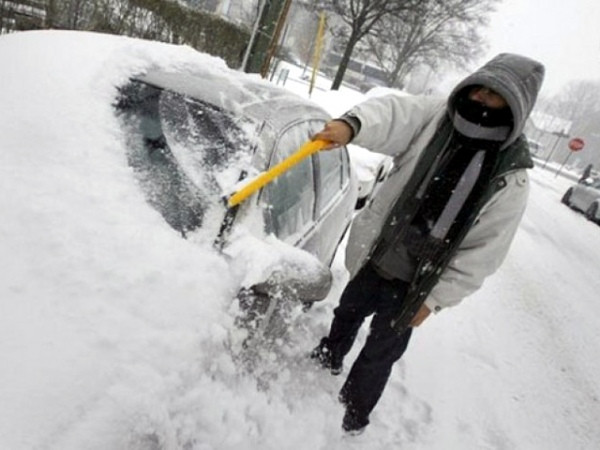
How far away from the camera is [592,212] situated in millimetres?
14672

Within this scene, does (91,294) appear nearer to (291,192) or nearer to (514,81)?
(291,192)

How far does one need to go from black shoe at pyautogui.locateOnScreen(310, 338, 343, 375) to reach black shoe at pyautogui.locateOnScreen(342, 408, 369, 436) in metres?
0.38

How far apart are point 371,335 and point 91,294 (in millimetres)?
1402

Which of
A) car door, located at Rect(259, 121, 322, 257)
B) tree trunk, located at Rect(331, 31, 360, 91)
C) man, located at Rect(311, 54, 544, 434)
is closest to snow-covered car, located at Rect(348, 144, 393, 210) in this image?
car door, located at Rect(259, 121, 322, 257)

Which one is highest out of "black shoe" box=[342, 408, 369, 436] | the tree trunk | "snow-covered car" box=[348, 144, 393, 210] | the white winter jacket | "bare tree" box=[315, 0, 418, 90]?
"bare tree" box=[315, 0, 418, 90]

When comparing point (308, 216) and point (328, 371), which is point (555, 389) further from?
point (308, 216)

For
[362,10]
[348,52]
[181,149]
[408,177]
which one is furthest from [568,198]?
[181,149]

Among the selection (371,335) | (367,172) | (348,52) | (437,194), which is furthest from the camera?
(348,52)

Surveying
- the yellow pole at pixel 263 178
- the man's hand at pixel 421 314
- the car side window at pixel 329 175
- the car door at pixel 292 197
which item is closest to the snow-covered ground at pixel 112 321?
the yellow pole at pixel 263 178

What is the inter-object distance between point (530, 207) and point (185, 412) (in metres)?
13.8

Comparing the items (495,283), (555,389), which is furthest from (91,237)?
(495,283)

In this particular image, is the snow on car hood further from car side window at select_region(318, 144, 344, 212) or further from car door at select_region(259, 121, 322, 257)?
car side window at select_region(318, 144, 344, 212)

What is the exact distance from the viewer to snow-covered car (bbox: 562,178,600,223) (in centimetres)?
1459

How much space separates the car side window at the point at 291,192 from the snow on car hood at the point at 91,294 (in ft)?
1.09
